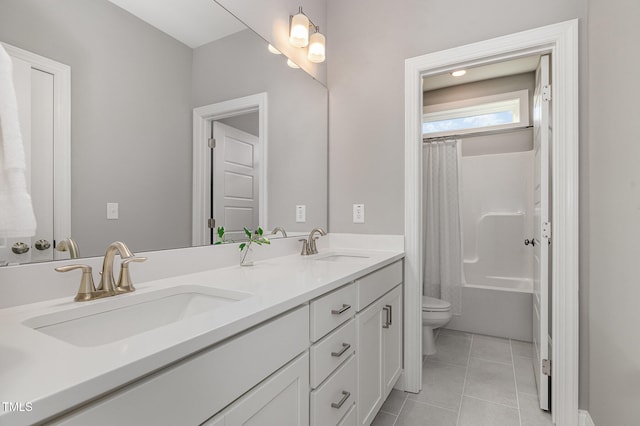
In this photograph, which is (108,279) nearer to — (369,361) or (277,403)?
(277,403)

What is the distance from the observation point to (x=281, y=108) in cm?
185

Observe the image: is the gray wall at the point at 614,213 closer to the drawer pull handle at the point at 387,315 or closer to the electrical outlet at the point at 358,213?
the drawer pull handle at the point at 387,315

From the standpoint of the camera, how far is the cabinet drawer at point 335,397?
102cm

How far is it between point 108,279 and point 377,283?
1093mm

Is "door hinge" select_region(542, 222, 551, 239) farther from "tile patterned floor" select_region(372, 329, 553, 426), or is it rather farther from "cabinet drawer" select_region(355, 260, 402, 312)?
"tile patterned floor" select_region(372, 329, 553, 426)

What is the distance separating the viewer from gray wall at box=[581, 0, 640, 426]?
3.64ft

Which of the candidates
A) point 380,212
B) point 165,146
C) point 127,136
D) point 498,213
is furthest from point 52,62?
point 498,213

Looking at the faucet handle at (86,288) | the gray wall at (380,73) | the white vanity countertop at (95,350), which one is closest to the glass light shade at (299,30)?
the gray wall at (380,73)

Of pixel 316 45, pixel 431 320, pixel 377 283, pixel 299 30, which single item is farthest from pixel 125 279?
pixel 431 320

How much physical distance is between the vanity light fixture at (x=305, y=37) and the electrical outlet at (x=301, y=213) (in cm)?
94

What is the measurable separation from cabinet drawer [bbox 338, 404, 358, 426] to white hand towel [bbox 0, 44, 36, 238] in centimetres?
114

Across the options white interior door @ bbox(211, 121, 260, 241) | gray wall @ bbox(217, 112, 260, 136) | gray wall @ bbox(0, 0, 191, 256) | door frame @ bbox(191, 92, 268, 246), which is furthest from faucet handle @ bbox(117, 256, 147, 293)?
gray wall @ bbox(217, 112, 260, 136)

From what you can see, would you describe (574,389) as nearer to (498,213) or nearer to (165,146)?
(498,213)

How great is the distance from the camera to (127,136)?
41.5 inches
